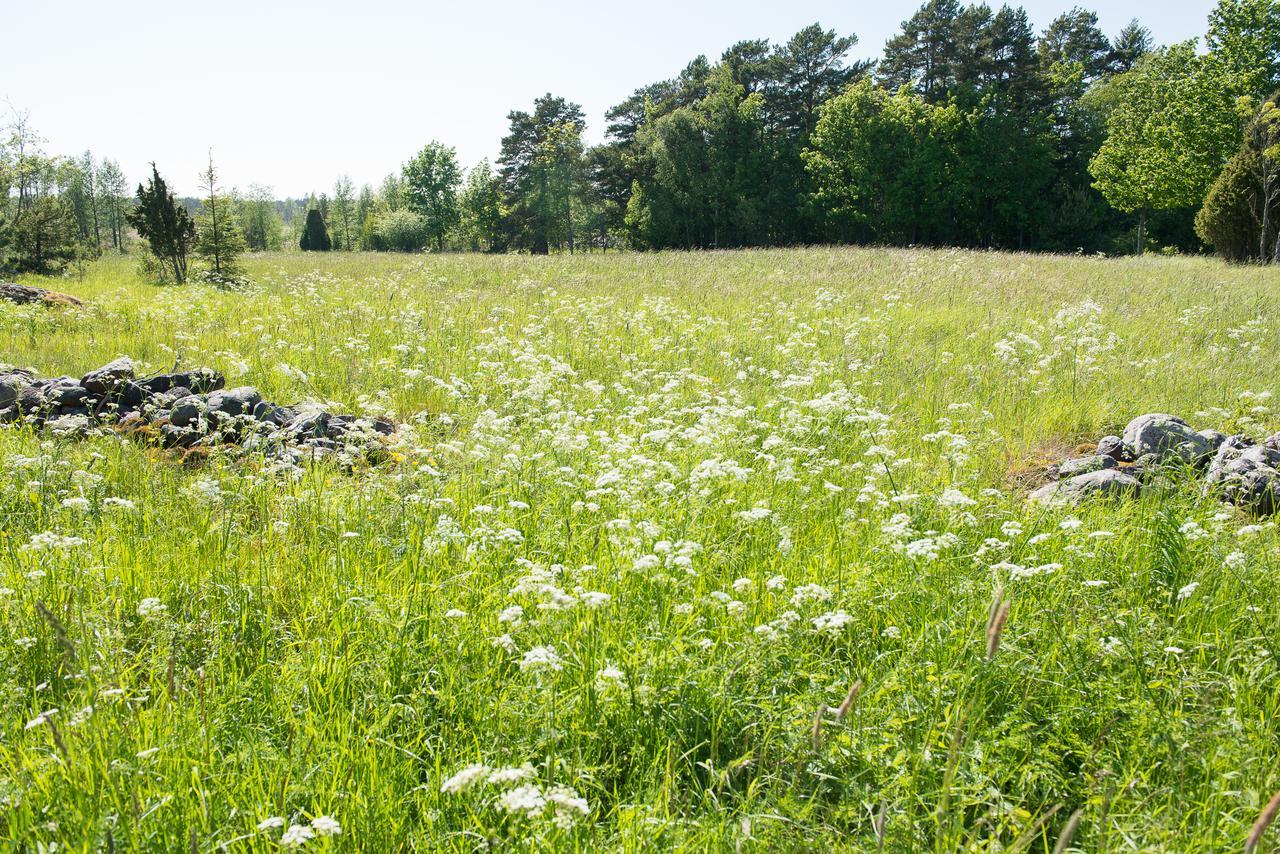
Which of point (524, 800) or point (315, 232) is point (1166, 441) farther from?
point (315, 232)

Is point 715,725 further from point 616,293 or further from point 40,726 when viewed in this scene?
point 616,293

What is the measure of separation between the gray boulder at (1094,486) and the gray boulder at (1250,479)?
46 cm

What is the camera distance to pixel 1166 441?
19.4 ft

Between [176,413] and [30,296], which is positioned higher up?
[30,296]

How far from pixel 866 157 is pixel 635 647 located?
4919 cm

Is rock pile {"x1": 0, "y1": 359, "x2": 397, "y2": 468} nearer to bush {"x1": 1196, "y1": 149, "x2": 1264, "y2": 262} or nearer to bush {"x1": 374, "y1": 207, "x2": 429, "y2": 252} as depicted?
bush {"x1": 1196, "y1": 149, "x2": 1264, "y2": 262}

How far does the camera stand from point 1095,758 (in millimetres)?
2520

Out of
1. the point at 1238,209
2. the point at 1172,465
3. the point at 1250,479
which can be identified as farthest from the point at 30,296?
the point at 1238,209

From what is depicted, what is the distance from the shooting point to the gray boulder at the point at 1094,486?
505 centimetres

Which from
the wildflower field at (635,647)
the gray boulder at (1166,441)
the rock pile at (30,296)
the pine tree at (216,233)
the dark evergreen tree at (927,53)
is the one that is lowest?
the wildflower field at (635,647)

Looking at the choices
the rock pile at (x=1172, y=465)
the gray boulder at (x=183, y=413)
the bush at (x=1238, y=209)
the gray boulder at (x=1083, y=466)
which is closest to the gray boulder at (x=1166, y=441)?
the rock pile at (x=1172, y=465)

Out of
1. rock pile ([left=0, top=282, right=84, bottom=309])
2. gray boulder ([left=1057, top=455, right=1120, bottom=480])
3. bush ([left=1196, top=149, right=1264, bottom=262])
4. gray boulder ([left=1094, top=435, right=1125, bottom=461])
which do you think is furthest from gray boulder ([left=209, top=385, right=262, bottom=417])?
bush ([left=1196, top=149, right=1264, bottom=262])

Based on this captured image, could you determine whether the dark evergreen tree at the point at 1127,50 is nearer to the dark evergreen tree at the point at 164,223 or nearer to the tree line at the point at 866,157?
the tree line at the point at 866,157

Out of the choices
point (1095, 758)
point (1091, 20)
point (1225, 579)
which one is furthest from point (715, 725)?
point (1091, 20)
